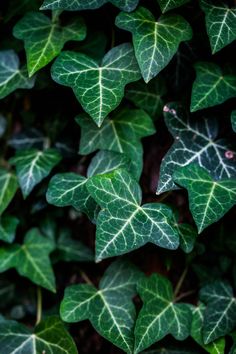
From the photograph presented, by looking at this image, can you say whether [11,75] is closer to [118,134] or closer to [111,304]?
[118,134]

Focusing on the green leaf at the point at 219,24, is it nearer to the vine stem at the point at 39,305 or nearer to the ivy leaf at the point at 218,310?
the ivy leaf at the point at 218,310

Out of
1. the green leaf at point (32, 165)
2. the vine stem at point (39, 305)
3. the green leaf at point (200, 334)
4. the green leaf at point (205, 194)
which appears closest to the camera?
the green leaf at point (205, 194)

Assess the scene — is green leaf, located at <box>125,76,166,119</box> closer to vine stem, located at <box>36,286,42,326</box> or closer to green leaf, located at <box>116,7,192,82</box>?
green leaf, located at <box>116,7,192,82</box>

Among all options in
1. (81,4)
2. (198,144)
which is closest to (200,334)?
(198,144)

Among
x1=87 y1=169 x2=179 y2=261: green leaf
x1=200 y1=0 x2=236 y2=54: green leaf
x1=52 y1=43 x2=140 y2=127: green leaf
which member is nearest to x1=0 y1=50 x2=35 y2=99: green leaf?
x1=52 y1=43 x2=140 y2=127: green leaf

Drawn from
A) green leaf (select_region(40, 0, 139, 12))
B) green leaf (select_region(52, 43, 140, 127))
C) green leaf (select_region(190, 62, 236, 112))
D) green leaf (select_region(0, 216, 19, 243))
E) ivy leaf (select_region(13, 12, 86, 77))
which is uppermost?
green leaf (select_region(40, 0, 139, 12))

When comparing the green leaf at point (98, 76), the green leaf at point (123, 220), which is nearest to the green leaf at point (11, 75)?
the green leaf at point (98, 76)
